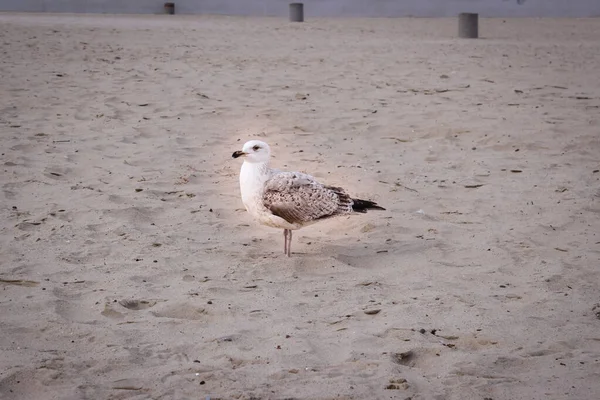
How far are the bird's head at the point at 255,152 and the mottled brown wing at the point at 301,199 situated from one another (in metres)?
0.16

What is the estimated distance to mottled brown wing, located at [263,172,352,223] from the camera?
5305mm

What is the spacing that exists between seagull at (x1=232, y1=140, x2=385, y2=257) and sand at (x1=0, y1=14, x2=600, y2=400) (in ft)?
0.91

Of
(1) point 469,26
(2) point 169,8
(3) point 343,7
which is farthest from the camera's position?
(3) point 343,7

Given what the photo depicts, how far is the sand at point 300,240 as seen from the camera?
12.8 ft

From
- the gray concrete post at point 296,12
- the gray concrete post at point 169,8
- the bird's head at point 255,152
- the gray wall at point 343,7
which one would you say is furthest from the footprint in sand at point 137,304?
the gray wall at point 343,7

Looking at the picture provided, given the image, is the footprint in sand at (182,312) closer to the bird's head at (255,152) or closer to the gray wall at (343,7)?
the bird's head at (255,152)

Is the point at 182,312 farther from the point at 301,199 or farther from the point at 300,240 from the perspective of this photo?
the point at 300,240

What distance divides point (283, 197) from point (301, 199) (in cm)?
13

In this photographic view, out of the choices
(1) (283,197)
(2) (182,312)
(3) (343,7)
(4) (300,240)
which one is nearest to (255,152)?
(1) (283,197)

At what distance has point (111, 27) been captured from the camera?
1883 cm

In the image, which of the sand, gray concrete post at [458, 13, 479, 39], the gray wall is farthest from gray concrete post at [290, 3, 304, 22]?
the sand

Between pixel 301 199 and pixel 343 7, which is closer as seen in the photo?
pixel 301 199

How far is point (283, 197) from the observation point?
532 cm

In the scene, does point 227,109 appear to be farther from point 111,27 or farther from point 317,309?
point 111,27
